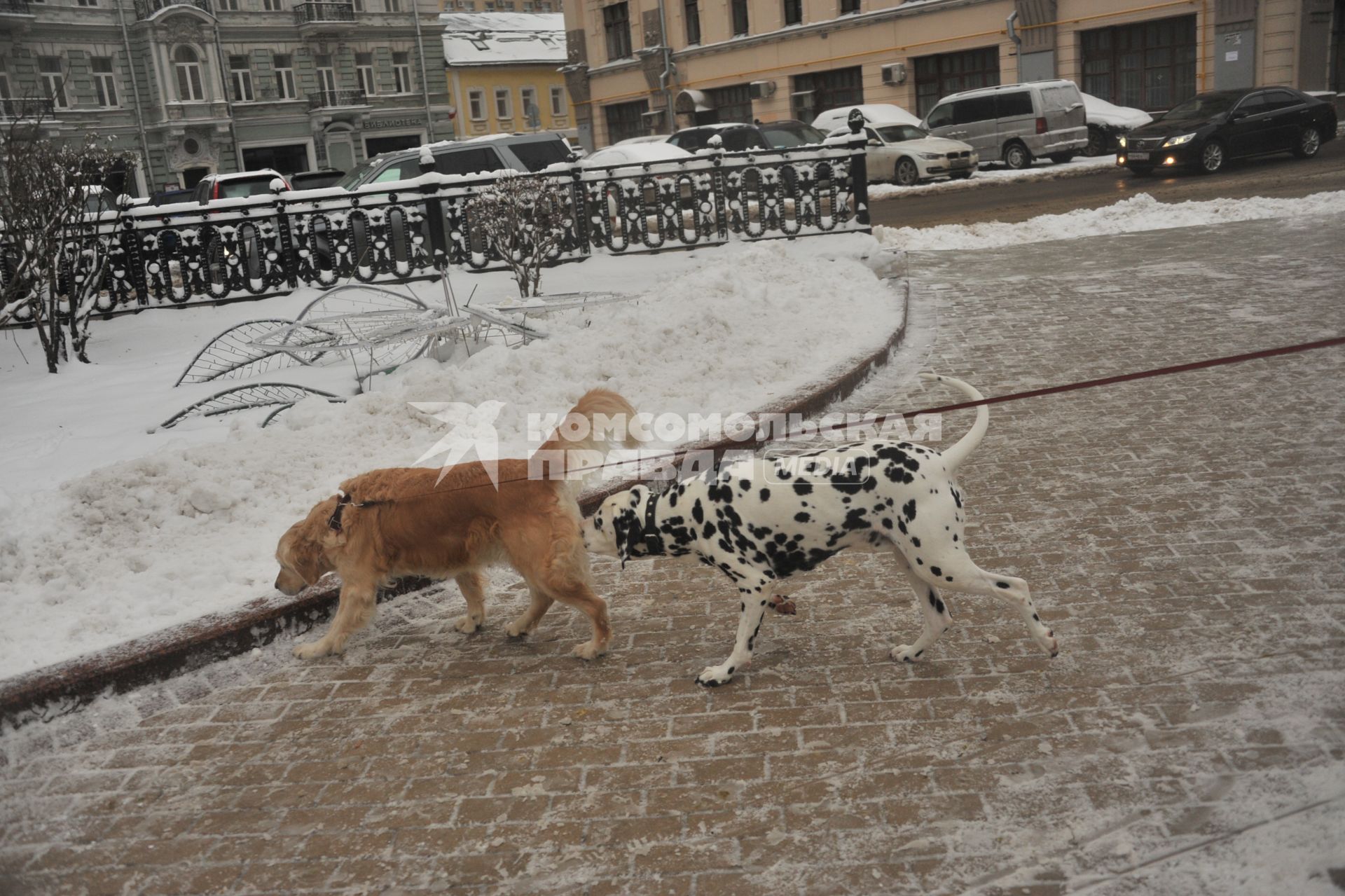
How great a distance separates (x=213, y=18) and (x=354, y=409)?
50.9 metres

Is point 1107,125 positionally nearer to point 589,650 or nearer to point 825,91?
point 825,91

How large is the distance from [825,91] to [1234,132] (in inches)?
787

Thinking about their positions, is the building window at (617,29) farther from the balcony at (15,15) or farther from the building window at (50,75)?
the balcony at (15,15)

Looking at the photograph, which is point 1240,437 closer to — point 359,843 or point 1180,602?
point 1180,602

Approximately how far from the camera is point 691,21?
45.0m

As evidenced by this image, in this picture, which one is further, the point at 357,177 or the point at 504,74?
the point at 504,74

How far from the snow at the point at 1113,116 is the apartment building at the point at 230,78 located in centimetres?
3630

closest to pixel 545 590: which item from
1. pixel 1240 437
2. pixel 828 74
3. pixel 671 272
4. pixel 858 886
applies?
pixel 858 886

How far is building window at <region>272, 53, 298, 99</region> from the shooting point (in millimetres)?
53812

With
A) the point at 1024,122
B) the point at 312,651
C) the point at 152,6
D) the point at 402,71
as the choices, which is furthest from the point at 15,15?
the point at 312,651

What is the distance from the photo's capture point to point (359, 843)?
366 centimetres

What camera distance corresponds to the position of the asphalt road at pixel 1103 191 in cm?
1948

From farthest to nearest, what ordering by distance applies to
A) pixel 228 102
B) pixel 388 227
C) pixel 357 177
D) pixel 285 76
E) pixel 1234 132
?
1. pixel 285 76
2. pixel 228 102
3. pixel 1234 132
4. pixel 357 177
5. pixel 388 227

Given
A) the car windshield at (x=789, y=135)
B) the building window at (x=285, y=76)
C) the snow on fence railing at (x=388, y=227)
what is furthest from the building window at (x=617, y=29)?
the snow on fence railing at (x=388, y=227)
